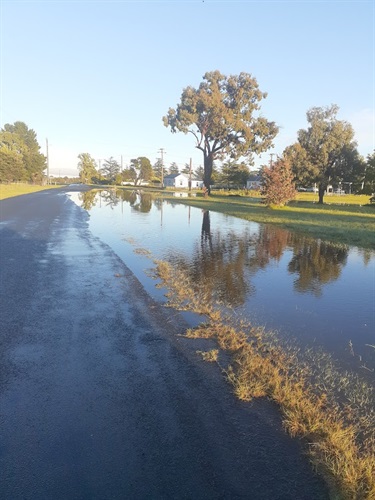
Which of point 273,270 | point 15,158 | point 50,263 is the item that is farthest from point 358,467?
point 15,158

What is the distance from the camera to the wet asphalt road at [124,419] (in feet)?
9.80

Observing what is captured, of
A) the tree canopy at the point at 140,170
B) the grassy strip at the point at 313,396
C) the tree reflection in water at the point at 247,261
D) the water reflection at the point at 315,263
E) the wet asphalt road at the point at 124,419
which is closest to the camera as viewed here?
the wet asphalt road at the point at 124,419

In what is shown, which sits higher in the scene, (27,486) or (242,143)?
(242,143)

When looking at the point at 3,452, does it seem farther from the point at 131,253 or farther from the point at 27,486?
the point at 131,253

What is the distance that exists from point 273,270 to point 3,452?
9.47m

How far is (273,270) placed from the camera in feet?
37.3

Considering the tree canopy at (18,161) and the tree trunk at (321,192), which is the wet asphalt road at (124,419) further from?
the tree canopy at (18,161)

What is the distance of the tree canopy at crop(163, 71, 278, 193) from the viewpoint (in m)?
54.8

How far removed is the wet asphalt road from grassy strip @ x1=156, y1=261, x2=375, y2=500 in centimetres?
21

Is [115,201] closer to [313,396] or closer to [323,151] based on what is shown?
[323,151]

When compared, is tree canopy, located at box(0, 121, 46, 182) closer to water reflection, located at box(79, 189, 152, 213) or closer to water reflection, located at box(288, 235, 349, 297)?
water reflection, located at box(79, 189, 152, 213)

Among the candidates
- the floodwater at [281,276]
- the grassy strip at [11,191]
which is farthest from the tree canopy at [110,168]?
the floodwater at [281,276]

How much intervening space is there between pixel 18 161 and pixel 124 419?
239 ft

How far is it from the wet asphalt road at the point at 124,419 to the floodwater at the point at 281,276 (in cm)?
215
